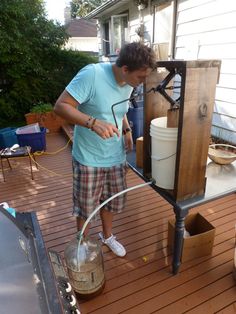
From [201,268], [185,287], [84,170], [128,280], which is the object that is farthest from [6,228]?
[201,268]

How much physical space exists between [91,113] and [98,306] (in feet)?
3.91

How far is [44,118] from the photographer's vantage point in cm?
543

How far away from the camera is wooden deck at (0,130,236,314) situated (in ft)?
5.24

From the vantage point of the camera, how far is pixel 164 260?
1.91 meters

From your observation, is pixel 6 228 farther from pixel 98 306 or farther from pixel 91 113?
pixel 98 306

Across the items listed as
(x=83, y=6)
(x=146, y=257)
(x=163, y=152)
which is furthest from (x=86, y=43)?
(x=163, y=152)

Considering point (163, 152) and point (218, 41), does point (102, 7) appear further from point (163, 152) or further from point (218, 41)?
point (163, 152)

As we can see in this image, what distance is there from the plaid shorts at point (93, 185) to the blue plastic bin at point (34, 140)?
8.95 ft

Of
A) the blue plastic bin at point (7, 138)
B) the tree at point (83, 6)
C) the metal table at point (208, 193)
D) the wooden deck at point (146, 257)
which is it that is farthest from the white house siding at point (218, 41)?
the tree at point (83, 6)

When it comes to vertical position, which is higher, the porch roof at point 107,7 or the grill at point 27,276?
the porch roof at point 107,7

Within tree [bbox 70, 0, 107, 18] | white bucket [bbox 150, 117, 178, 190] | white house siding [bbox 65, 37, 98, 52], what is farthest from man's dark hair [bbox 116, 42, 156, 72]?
tree [bbox 70, 0, 107, 18]

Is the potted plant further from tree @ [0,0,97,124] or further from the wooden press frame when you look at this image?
the wooden press frame

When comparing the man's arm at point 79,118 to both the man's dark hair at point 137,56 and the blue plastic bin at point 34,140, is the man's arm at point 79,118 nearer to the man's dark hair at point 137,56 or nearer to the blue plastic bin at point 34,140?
the man's dark hair at point 137,56

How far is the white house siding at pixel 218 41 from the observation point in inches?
120
